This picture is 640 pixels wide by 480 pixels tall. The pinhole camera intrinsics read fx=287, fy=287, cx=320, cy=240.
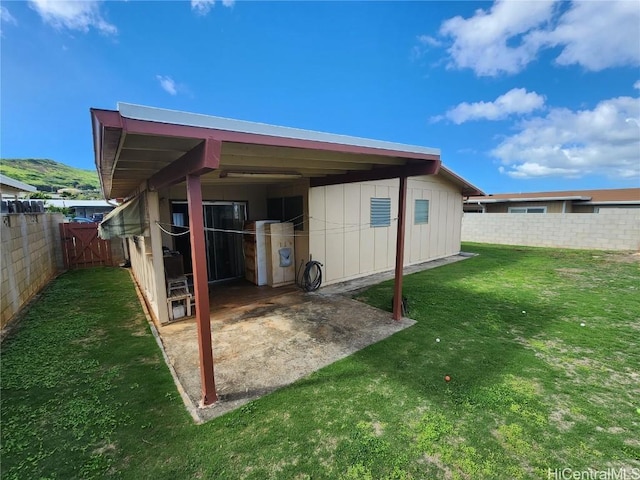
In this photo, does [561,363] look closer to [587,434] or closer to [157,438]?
A: [587,434]

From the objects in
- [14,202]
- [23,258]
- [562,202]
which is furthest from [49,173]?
[562,202]

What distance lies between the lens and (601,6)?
7.15 m

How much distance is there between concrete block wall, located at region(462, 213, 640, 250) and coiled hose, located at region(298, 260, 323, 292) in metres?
13.0

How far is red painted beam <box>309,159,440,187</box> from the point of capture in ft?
14.4

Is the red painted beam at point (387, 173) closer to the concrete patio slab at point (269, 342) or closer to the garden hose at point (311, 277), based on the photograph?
the garden hose at point (311, 277)

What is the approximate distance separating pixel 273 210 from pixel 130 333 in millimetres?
4525

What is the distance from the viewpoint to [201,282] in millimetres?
2822

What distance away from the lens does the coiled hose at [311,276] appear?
6.78 meters

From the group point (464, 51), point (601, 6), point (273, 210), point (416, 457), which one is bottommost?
point (416, 457)

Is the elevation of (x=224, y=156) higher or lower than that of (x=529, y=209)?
higher

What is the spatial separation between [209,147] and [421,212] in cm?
Result: 881

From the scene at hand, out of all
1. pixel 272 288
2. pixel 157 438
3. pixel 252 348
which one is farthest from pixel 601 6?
pixel 157 438

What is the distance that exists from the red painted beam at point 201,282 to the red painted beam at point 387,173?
3.13 metres

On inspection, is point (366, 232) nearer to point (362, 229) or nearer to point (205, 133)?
point (362, 229)
